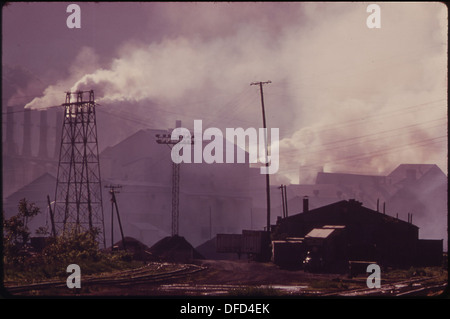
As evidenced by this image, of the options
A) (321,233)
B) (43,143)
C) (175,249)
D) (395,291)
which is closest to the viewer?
(395,291)

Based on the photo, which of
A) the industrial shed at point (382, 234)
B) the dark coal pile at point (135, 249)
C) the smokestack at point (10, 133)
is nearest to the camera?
the industrial shed at point (382, 234)

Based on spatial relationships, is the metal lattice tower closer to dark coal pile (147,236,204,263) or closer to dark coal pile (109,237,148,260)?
dark coal pile (109,237,148,260)

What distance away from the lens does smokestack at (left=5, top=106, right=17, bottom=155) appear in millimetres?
108562

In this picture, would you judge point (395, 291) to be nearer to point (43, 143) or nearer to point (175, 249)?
point (175, 249)

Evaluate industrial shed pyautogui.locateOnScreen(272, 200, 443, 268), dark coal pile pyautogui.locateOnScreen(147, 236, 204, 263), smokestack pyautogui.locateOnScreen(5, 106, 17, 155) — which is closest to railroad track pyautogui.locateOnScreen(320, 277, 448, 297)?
industrial shed pyautogui.locateOnScreen(272, 200, 443, 268)

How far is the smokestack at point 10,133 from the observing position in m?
109

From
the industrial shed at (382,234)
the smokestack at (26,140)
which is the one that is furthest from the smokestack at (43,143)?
the industrial shed at (382,234)

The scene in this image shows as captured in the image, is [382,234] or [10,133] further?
[10,133]

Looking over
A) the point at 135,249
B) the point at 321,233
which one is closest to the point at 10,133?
the point at 135,249

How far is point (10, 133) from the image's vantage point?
111m

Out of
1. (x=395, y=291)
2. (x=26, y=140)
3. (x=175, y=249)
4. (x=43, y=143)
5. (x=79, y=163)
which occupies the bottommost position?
(x=175, y=249)

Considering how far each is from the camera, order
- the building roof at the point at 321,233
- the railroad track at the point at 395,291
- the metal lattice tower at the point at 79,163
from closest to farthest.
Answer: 1. the railroad track at the point at 395,291
2. the building roof at the point at 321,233
3. the metal lattice tower at the point at 79,163

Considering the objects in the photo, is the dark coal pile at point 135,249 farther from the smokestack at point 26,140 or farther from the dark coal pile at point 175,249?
the smokestack at point 26,140

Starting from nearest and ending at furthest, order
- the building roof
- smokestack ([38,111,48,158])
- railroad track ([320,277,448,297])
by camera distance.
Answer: railroad track ([320,277,448,297]) < the building roof < smokestack ([38,111,48,158])
